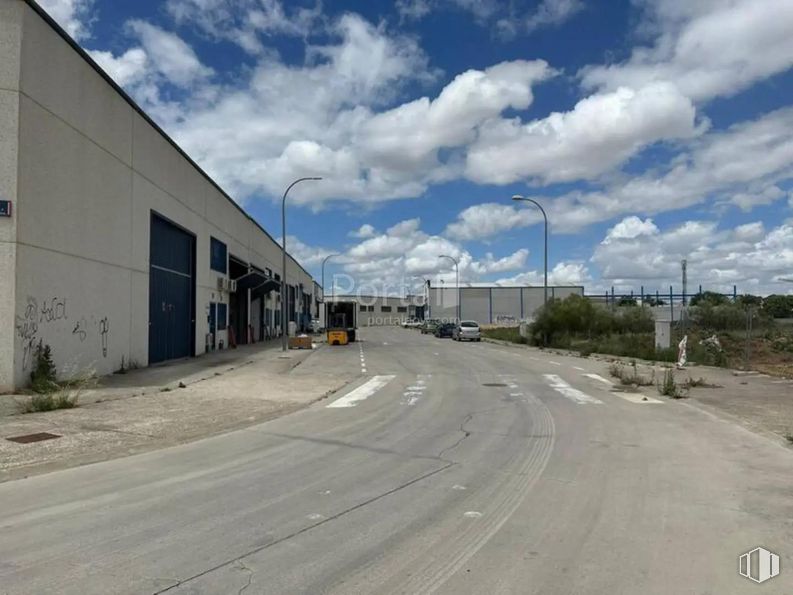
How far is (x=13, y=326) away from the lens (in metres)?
14.6

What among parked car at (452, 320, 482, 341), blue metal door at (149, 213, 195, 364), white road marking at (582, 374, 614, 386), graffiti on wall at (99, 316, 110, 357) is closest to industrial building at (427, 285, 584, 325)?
parked car at (452, 320, 482, 341)

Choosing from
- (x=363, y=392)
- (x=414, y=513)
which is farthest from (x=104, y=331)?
(x=414, y=513)

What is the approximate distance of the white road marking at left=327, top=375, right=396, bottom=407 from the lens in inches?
607

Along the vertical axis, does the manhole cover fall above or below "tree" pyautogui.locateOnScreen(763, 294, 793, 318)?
below

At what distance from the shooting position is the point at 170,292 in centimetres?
2705

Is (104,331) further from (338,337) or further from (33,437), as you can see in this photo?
(338,337)

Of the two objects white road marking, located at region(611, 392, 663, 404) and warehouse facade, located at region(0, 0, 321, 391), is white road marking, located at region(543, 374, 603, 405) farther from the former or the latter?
warehouse facade, located at region(0, 0, 321, 391)

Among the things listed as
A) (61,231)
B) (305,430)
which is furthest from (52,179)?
(305,430)

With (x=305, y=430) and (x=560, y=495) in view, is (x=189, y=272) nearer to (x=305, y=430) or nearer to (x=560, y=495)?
(x=305, y=430)

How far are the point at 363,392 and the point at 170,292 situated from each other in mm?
12763

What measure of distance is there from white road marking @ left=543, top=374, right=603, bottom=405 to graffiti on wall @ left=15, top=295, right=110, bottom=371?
1253 centimetres

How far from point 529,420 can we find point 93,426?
305 inches

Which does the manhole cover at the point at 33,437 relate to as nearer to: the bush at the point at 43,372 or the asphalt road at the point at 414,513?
the asphalt road at the point at 414,513

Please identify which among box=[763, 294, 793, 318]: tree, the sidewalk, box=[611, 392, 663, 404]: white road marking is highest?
box=[763, 294, 793, 318]: tree
